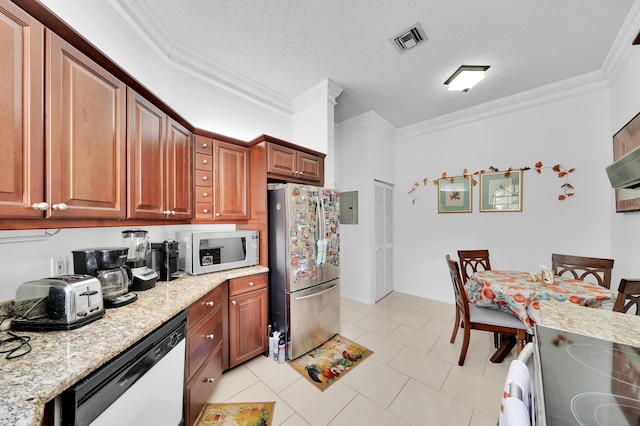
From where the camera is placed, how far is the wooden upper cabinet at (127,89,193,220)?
147 cm

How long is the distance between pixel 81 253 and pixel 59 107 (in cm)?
77

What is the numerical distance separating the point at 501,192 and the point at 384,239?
1.77 meters

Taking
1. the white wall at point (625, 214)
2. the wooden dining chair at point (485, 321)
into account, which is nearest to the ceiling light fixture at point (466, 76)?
the white wall at point (625, 214)

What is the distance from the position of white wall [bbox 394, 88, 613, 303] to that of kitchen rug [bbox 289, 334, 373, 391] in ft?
6.70

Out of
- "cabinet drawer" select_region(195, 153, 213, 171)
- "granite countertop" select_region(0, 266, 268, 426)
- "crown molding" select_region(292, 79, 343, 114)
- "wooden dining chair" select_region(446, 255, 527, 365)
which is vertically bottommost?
"wooden dining chair" select_region(446, 255, 527, 365)

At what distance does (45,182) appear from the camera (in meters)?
0.98

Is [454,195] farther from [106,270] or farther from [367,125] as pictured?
[106,270]

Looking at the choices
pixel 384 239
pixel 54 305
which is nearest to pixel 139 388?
pixel 54 305

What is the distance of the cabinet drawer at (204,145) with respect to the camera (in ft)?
7.14

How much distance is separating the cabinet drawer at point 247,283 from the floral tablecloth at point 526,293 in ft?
6.69

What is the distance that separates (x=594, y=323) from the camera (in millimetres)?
1001

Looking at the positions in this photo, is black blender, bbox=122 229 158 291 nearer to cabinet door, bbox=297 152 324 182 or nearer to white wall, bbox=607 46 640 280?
cabinet door, bbox=297 152 324 182

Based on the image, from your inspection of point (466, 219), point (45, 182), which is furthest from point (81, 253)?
point (466, 219)

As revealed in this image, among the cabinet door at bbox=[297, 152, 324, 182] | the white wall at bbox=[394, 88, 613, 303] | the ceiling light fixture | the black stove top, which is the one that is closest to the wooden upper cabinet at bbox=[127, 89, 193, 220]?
the cabinet door at bbox=[297, 152, 324, 182]
